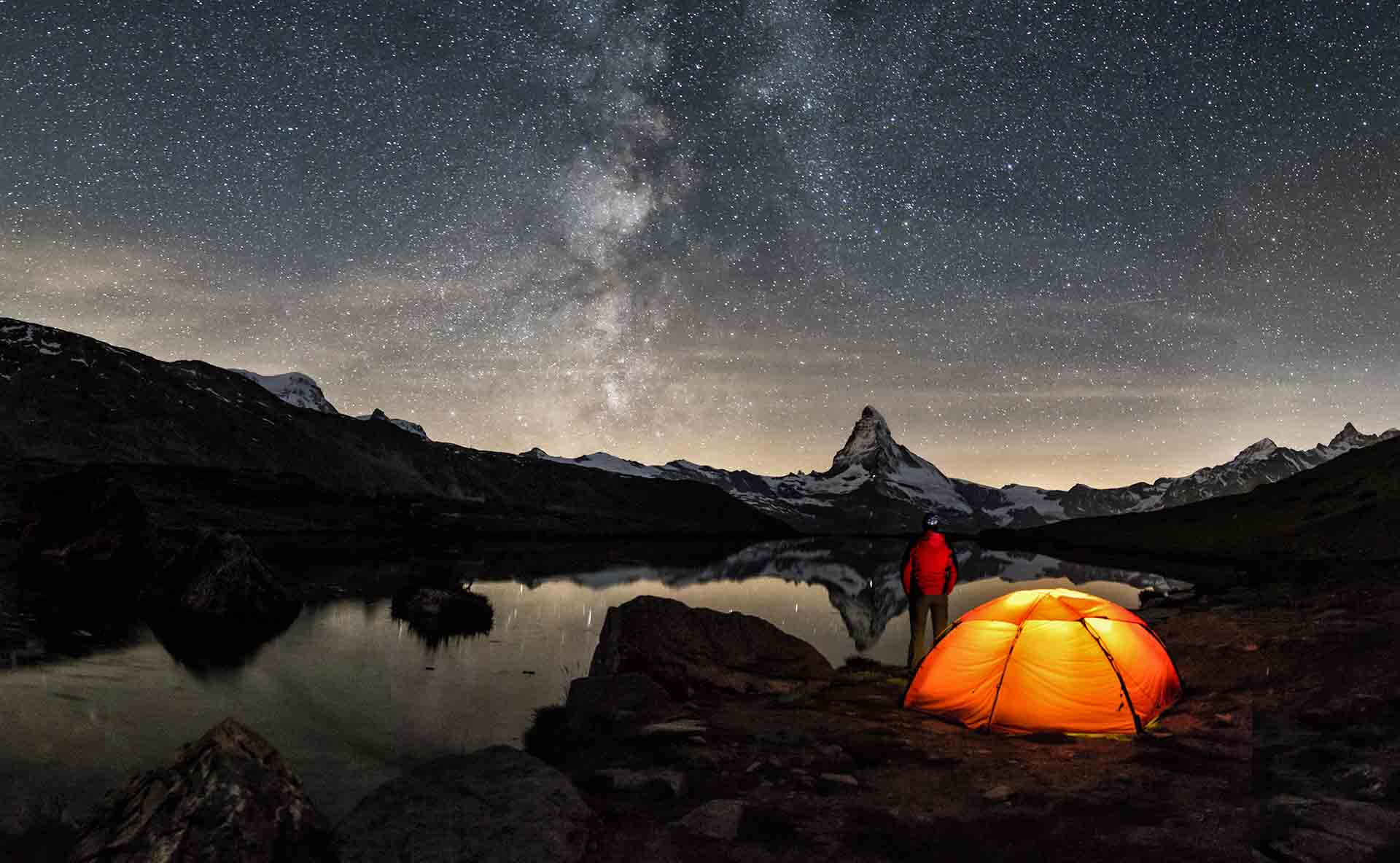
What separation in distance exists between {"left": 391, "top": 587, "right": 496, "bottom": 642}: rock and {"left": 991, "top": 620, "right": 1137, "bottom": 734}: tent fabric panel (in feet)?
57.8

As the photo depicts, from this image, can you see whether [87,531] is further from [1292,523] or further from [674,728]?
[1292,523]

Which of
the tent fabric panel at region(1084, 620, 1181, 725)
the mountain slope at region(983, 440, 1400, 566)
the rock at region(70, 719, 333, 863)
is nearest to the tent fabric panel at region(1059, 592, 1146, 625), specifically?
the tent fabric panel at region(1084, 620, 1181, 725)

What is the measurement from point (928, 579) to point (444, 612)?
1677 centimetres

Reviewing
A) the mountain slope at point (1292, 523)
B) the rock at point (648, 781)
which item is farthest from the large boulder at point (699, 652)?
the mountain slope at point (1292, 523)

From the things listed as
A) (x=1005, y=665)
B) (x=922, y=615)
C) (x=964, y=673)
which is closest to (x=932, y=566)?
(x=922, y=615)

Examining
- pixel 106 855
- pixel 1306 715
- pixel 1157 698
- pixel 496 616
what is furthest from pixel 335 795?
pixel 496 616

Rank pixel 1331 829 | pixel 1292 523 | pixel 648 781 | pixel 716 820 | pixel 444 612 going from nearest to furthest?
1. pixel 1331 829
2. pixel 716 820
3. pixel 648 781
4. pixel 444 612
5. pixel 1292 523

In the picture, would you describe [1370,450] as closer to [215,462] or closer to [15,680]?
[15,680]

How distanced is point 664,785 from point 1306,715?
34.4ft

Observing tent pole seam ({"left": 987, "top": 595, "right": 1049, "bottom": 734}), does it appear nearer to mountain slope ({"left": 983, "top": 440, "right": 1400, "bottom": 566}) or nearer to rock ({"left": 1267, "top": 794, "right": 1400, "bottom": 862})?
rock ({"left": 1267, "top": 794, "right": 1400, "bottom": 862})

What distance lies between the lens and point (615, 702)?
1421 cm

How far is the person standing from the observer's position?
57.5ft

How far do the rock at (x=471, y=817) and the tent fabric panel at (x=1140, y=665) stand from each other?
9.46 m

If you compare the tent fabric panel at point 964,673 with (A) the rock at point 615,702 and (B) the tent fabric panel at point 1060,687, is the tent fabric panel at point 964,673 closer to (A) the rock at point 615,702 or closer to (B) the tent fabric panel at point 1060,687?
(B) the tent fabric panel at point 1060,687
